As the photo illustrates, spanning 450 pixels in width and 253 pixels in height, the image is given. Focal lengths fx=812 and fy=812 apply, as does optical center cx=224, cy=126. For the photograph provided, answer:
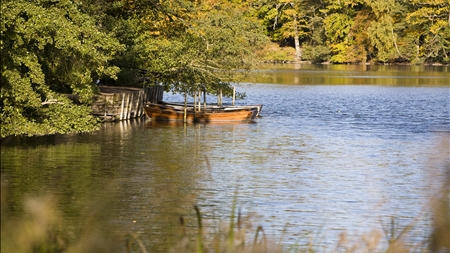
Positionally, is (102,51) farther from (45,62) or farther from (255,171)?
(255,171)

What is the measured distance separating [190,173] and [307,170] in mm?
3406

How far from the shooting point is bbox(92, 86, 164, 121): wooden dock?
32469mm

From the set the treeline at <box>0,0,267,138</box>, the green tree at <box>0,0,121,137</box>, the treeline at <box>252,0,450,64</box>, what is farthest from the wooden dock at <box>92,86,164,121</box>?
the treeline at <box>252,0,450,64</box>

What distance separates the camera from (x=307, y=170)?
22.5 metres

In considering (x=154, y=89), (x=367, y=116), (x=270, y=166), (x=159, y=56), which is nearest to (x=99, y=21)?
(x=159, y=56)

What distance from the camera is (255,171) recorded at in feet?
72.2

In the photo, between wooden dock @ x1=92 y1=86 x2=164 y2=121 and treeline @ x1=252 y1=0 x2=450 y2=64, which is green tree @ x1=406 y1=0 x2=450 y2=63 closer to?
treeline @ x1=252 y1=0 x2=450 y2=64

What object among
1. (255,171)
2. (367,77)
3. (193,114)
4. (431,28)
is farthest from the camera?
(431,28)

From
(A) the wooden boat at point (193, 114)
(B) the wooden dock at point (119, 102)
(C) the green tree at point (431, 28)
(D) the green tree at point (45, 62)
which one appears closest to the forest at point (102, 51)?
(D) the green tree at point (45, 62)

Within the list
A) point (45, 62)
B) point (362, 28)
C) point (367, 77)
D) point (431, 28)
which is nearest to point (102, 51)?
point (45, 62)

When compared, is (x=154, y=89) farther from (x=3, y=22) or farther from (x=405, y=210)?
(x=405, y=210)

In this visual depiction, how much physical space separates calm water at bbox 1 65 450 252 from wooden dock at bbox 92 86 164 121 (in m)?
0.72

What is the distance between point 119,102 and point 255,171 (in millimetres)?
12865

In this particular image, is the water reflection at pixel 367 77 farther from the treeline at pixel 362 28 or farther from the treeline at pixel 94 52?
the treeline at pixel 94 52
